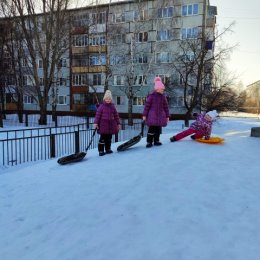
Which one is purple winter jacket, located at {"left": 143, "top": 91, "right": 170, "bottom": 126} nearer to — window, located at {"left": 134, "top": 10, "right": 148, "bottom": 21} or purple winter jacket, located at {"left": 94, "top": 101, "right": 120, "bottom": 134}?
purple winter jacket, located at {"left": 94, "top": 101, "right": 120, "bottom": 134}

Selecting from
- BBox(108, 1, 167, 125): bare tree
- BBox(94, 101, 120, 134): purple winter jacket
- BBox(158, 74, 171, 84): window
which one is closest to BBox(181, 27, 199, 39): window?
BBox(108, 1, 167, 125): bare tree

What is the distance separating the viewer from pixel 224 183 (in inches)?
167

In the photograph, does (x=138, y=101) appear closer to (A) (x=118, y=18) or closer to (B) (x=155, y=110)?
(A) (x=118, y=18)

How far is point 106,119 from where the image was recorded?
7.33m

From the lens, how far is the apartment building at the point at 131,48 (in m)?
23.9

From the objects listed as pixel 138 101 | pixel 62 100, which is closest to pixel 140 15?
pixel 138 101

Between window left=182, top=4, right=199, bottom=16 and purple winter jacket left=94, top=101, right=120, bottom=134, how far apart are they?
2801cm

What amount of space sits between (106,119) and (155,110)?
119 cm

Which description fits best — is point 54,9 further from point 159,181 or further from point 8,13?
point 159,181

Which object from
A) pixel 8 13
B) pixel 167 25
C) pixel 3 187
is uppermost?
pixel 167 25

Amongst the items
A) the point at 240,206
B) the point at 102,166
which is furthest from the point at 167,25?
the point at 240,206

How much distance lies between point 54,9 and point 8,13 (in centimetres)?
331

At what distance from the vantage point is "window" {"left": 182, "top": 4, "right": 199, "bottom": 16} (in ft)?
105

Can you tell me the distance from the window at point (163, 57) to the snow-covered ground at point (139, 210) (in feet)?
A: 91.0
